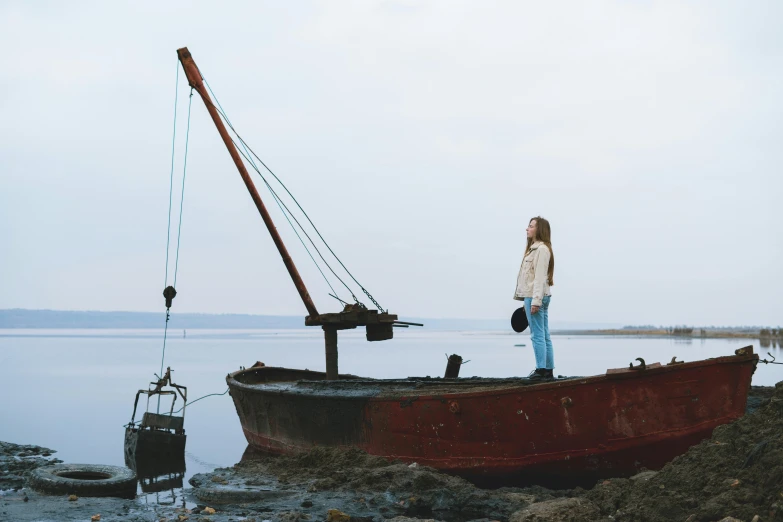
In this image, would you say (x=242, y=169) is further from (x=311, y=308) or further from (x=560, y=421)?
(x=560, y=421)

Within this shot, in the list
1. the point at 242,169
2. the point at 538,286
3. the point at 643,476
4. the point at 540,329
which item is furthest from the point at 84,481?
the point at 242,169

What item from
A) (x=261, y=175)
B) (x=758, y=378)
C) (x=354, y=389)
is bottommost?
(x=758, y=378)

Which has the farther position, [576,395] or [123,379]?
[123,379]

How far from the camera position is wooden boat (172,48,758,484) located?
8.70 metres

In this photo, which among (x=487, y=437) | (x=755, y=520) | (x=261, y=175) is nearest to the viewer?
(x=755, y=520)

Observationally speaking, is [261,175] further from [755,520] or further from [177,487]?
[755,520]

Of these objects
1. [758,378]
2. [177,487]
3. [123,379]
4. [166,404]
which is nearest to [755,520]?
[177,487]

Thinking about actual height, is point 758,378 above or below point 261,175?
below

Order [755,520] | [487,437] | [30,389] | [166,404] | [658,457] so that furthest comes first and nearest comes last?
[30,389], [166,404], [487,437], [658,457], [755,520]

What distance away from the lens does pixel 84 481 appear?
31.9 ft

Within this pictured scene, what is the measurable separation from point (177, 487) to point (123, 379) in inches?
1175

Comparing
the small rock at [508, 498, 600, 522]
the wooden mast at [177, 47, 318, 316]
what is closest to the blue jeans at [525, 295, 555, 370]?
the small rock at [508, 498, 600, 522]

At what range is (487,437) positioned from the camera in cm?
959

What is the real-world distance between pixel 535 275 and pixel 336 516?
3.83 metres
